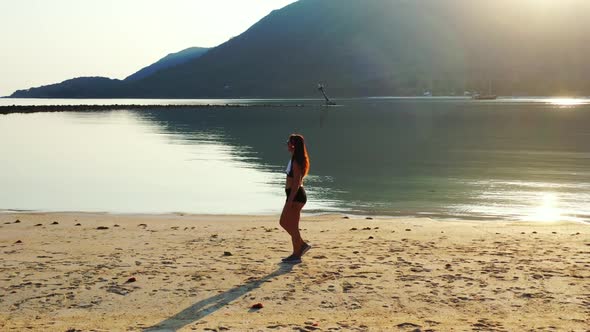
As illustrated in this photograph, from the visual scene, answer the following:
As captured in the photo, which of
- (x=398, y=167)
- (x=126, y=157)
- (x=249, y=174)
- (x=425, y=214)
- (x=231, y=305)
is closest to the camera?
(x=231, y=305)

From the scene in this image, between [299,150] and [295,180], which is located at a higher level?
[299,150]

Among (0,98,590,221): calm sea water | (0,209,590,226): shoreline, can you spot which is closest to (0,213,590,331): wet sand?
(0,209,590,226): shoreline

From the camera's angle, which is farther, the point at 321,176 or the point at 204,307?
the point at 321,176

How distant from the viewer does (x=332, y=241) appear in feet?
47.6

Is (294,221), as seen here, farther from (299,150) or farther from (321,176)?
(321,176)

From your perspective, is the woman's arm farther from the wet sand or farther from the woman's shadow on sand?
the woman's shadow on sand

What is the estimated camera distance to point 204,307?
376 inches

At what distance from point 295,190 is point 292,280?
1.80 metres

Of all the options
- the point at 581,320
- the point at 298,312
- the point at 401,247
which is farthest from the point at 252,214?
the point at 581,320

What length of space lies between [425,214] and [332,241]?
26.1ft

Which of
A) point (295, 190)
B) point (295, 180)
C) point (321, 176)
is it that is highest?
point (295, 180)

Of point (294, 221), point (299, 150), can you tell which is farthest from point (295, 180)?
point (294, 221)

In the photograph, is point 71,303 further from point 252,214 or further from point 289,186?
point 252,214

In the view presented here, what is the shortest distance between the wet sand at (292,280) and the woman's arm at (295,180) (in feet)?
4.30
